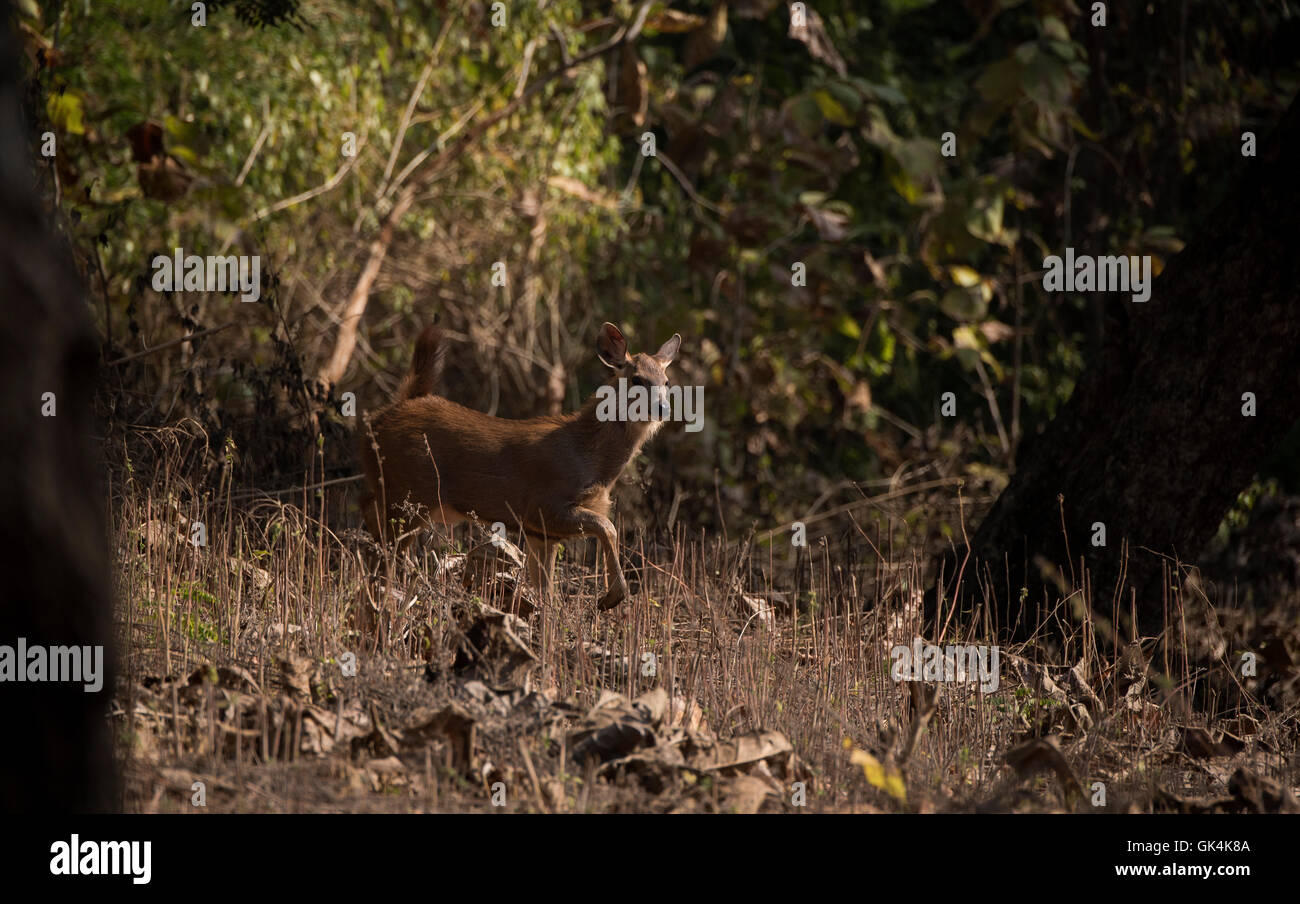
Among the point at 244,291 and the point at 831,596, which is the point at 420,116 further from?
the point at 831,596

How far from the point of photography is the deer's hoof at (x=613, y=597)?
6.92 m

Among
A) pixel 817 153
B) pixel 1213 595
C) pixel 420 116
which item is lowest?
pixel 1213 595

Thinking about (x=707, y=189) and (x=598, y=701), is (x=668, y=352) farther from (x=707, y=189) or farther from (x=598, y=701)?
(x=707, y=189)

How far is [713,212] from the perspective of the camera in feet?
53.9

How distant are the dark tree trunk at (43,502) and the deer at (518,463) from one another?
4.83 m

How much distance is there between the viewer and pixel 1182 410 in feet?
23.9

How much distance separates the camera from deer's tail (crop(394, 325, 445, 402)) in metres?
8.67
